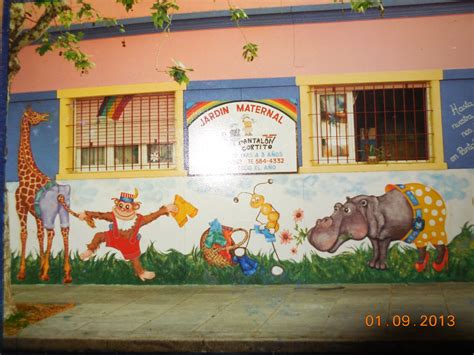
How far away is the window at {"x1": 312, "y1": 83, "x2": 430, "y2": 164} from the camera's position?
8711 mm

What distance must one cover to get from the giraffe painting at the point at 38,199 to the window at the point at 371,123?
184 inches

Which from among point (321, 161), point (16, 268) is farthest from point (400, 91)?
point (16, 268)

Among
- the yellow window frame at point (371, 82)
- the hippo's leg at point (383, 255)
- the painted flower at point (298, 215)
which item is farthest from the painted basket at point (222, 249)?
the hippo's leg at point (383, 255)

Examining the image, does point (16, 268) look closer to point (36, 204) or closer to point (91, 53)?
point (36, 204)

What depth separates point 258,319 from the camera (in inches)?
252

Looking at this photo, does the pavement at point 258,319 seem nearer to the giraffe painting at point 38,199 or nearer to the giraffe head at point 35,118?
the giraffe painting at point 38,199


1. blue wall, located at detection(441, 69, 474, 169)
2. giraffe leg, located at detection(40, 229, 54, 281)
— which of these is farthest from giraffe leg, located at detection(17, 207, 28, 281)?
blue wall, located at detection(441, 69, 474, 169)

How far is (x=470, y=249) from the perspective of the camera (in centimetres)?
827

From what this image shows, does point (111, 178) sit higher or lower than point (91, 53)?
lower

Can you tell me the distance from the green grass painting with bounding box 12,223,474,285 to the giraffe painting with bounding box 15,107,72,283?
143mm

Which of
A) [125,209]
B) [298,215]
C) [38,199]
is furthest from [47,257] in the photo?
[298,215]

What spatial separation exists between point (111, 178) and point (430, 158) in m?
5.50

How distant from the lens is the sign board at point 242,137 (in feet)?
28.7

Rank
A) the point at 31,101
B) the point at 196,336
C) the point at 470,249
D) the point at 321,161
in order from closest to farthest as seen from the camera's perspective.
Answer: the point at 196,336 → the point at 470,249 → the point at 321,161 → the point at 31,101
